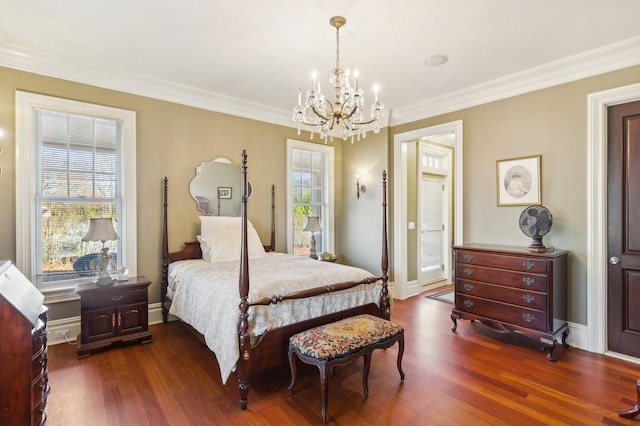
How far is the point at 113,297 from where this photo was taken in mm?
3178

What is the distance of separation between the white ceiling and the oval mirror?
0.86 m

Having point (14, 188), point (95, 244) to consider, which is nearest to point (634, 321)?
point (95, 244)

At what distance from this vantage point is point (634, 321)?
295 centimetres

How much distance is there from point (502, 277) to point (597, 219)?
1.02 metres

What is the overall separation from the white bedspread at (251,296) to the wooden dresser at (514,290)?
1.17 meters

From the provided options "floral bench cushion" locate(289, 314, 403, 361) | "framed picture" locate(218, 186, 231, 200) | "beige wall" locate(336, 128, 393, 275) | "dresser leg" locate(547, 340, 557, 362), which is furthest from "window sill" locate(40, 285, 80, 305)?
"dresser leg" locate(547, 340, 557, 362)

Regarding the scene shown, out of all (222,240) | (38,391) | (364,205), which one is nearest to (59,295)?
(222,240)

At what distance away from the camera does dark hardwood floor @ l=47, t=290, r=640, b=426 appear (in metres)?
2.13

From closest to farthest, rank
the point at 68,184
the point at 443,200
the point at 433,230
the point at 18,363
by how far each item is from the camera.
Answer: the point at 18,363 < the point at 68,184 < the point at 433,230 < the point at 443,200

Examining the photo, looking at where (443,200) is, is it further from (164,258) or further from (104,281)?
(104,281)

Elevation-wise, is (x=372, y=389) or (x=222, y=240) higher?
(x=222, y=240)

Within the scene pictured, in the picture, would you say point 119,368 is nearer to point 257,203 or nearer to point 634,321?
point 257,203

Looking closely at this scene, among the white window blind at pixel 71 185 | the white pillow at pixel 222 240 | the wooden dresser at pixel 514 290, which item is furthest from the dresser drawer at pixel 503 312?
the white window blind at pixel 71 185

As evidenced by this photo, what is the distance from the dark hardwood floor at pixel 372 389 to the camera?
213 centimetres
